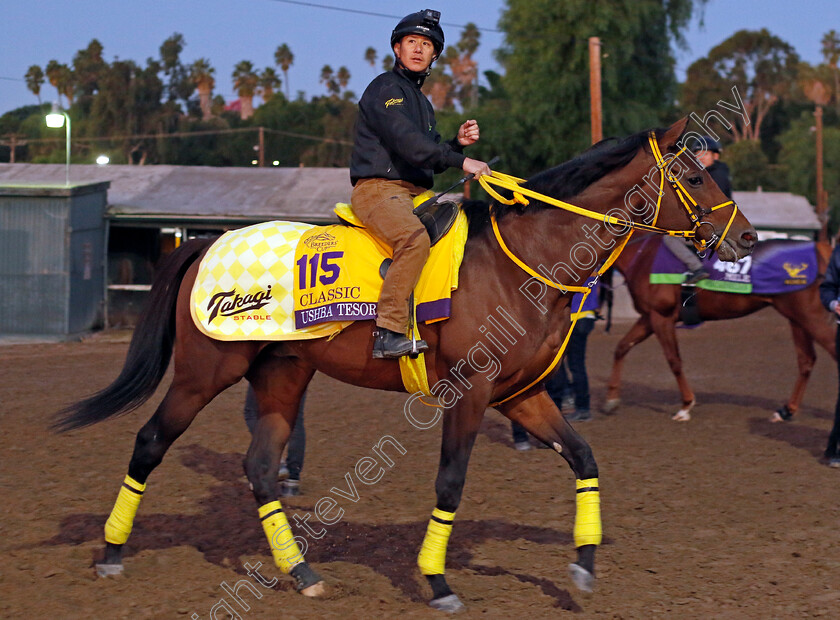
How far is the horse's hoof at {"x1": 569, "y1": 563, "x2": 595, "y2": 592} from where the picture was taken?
441 cm

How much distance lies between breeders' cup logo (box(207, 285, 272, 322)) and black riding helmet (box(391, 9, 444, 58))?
1.61 meters

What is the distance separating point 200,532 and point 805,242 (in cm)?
744

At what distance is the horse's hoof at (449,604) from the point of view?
4.29 metres

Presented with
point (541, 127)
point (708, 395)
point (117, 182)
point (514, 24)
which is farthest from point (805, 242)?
point (514, 24)

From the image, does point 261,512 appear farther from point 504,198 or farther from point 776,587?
point 776,587

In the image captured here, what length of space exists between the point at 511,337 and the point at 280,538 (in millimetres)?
1709

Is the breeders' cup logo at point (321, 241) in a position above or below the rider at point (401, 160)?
below

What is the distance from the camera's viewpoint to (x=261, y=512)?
489cm

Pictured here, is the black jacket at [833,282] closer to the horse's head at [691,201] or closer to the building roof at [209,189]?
the horse's head at [691,201]

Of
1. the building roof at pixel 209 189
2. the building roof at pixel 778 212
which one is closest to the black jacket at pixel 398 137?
the building roof at pixel 209 189

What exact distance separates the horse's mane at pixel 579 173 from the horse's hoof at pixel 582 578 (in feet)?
6.15

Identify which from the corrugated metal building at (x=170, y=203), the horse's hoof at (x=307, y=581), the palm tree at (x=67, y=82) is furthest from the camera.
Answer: the palm tree at (x=67, y=82)

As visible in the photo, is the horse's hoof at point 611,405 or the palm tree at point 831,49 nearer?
the horse's hoof at point 611,405

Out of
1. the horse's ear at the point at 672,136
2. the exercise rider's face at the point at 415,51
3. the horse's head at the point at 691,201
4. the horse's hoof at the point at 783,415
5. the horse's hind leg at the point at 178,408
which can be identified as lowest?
the horse's hoof at the point at 783,415
